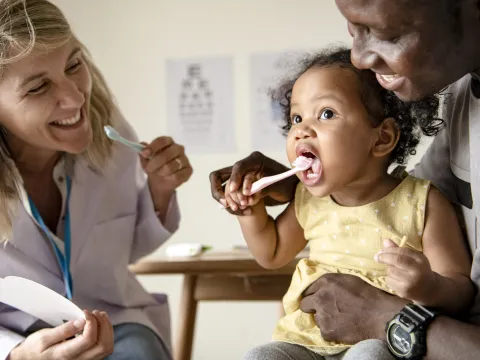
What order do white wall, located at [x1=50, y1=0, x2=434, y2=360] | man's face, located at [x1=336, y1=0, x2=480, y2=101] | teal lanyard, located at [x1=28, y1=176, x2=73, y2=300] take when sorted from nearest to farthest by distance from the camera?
man's face, located at [x1=336, y1=0, x2=480, y2=101] < teal lanyard, located at [x1=28, y1=176, x2=73, y2=300] < white wall, located at [x1=50, y1=0, x2=434, y2=360]

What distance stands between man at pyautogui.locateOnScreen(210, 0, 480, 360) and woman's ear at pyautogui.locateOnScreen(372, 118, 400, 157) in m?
0.10

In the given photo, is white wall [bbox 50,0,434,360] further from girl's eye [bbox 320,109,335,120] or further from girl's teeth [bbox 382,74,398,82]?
girl's teeth [bbox 382,74,398,82]

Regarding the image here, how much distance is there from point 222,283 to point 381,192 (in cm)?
109

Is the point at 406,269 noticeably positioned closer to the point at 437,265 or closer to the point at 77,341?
the point at 437,265

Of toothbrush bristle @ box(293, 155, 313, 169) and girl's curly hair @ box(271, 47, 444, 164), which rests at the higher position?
girl's curly hair @ box(271, 47, 444, 164)

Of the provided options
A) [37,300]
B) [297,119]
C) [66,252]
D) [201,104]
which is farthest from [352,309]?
[201,104]

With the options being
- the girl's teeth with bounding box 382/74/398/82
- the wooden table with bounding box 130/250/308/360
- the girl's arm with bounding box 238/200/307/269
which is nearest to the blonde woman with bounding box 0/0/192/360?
the wooden table with bounding box 130/250/308/360

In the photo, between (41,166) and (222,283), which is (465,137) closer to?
(41,166)

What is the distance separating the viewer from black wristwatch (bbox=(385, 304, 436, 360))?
1.04 meters

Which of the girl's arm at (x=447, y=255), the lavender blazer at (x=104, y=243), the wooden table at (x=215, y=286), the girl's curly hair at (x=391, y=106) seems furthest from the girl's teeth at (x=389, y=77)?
the wooden table at (x=215, y=286)

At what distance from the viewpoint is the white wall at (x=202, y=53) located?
3.28 m

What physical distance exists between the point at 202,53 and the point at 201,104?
243 millimetres

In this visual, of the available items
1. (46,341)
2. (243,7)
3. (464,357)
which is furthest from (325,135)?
(243,7)

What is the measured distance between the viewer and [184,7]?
3.40 metres
